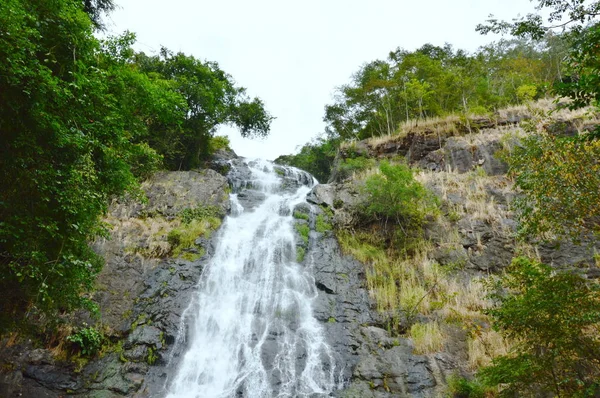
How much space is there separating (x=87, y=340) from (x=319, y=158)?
20790 millimetres

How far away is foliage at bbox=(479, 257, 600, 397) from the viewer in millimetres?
4801

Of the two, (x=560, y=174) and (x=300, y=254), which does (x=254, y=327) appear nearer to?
(x=300, y=254)

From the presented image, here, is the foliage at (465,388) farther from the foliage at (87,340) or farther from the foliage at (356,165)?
the foliage at (356,165)

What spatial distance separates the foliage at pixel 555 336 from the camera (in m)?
4.80

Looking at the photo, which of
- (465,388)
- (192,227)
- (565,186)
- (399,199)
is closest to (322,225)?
(399,199)

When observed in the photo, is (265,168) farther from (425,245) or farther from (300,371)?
(300,371)

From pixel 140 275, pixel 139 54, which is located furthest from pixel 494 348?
pixel 139 54

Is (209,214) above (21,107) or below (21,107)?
above

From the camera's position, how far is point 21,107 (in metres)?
4.91

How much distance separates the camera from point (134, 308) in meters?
9.74

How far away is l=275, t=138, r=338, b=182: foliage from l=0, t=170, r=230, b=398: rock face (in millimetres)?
12565

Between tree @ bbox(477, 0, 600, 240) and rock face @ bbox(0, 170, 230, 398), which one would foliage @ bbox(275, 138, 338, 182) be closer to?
rock face @ bbox(0, 170, 230, 398)

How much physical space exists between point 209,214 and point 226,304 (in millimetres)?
4879

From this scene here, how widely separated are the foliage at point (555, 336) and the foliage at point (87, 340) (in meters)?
8.36
